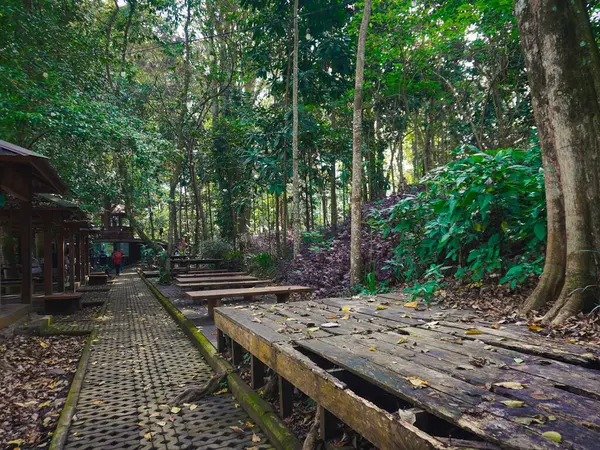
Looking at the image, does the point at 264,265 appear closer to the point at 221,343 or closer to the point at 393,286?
the point at 393,286

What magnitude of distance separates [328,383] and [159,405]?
98.5 inches

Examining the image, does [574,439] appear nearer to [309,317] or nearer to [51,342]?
[309,317]

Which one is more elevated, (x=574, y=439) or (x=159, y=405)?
(x=574, y=439)

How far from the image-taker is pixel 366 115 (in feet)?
57.8

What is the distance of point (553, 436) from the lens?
148 centimetres

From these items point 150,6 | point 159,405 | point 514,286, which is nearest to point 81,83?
point 150,6

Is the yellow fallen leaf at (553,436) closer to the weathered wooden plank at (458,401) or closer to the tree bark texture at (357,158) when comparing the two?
the weathered wooden plank at (458,401)

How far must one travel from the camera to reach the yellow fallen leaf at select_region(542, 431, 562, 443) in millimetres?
1465

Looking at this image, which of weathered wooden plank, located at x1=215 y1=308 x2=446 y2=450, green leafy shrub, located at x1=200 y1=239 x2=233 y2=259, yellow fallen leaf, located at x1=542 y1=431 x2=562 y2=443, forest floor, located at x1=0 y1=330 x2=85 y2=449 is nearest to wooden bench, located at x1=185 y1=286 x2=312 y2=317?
forest floor, located at x1=0 y1=330 x2=85 y2=449

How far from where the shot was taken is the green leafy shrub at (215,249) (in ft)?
56.9

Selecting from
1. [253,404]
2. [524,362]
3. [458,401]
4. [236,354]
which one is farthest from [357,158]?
[458,401]

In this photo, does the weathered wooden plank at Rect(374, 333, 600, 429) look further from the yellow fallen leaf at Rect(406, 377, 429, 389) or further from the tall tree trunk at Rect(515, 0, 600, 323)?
the tall tree trunk at Rect(515, 0, 600, 323)

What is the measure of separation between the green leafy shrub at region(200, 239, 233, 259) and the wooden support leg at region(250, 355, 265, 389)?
43.3 feet

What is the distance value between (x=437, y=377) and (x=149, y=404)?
314 centimetres
